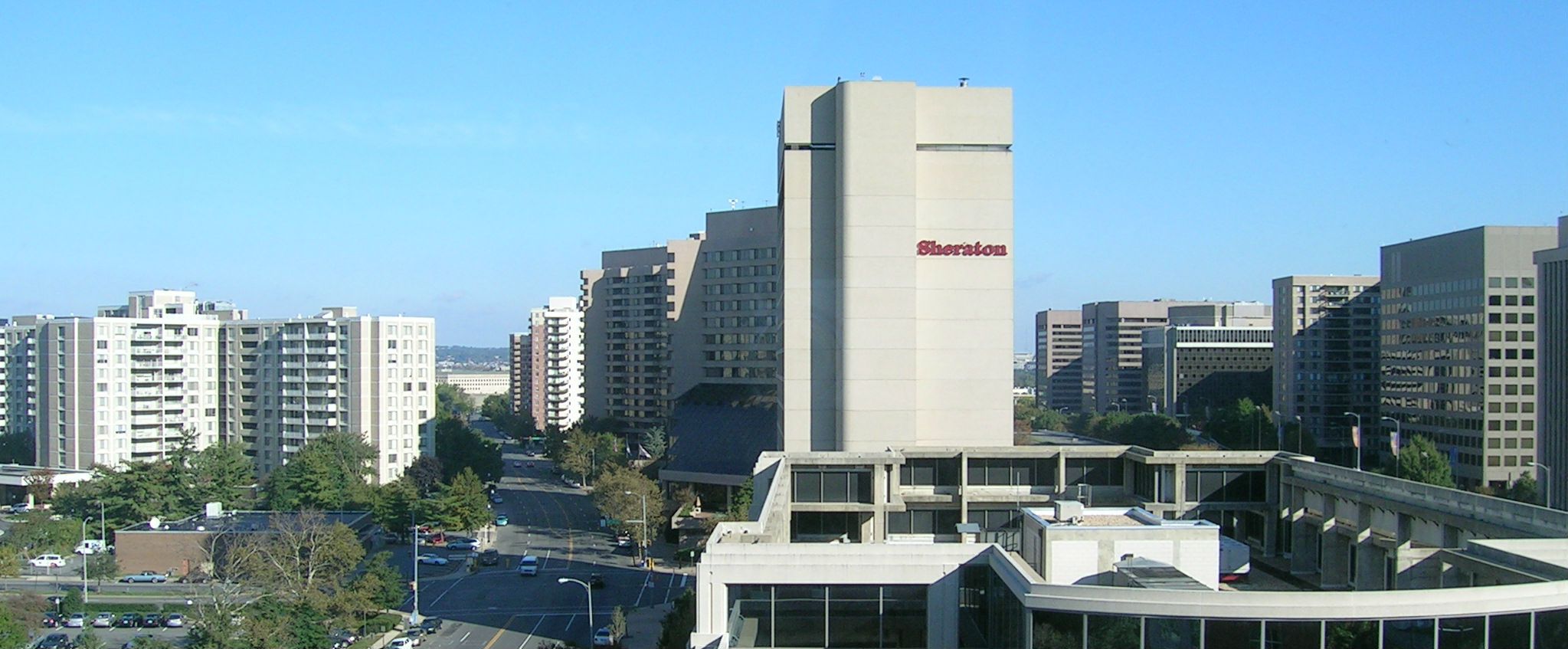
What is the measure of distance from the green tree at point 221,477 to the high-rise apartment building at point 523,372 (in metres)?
88.1

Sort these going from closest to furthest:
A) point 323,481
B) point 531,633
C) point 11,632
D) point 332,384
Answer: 1. point 11,632
2. point 531,633
3. point 323,481
4. point 332,384

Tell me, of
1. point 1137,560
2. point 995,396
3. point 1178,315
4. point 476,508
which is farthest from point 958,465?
point 1178,315

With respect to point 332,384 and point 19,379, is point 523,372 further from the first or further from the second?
point 332,384

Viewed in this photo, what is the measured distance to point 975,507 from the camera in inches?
1304

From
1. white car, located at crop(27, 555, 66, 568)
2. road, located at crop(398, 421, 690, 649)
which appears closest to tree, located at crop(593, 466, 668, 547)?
road, located at crop(398, 421, 690, 649)

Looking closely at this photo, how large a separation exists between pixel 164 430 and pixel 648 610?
60644 millimetres

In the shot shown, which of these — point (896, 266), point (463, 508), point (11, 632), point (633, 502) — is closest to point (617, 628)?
point (896, 266)

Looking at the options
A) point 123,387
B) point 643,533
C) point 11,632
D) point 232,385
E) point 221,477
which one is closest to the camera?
point 11,632

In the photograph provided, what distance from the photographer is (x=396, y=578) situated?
53.2 meters

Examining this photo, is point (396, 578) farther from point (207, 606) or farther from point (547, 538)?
point (547, 538)

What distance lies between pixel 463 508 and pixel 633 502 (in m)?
10.7

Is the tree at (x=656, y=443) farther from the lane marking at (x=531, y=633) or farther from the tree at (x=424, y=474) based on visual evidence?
the lane marking at (x=531, y=633)

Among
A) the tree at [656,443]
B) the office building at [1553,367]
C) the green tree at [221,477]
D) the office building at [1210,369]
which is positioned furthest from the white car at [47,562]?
the office building at [1210,369]

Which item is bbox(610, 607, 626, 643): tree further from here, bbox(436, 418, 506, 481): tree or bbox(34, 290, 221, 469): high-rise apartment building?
bbox(34, 290, 221, 469): high-rise apartment building
